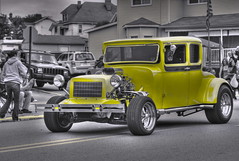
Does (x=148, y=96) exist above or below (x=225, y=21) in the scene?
below

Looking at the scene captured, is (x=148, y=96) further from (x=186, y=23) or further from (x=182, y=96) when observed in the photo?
(x=186, y=23)

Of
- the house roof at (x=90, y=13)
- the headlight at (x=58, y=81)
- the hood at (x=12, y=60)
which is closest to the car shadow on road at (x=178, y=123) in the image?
the headlight at (x=58, y=81)

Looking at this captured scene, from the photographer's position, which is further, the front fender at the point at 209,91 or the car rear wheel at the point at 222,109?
the car rear wheel at the point at 222,109

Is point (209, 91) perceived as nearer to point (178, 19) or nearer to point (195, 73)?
point (195, 73)

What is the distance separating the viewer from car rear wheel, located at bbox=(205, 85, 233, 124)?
12.9 meters

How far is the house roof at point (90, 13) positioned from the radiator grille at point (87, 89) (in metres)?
86.1

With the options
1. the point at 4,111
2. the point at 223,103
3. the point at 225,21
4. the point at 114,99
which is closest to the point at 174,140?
the point at 114,99

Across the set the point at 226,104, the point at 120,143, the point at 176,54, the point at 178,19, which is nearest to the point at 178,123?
the point at 226,104

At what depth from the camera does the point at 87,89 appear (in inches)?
447

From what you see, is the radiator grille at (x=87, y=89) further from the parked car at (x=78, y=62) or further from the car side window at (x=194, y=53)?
the parked car at (x=78, y=62)

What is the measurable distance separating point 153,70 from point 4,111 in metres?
4.73

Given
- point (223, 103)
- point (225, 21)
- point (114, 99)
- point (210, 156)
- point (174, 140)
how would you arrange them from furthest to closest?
point (225, 21) < point (223, 103) < point (114, 99) < point (174, 140) < point (210, 156)

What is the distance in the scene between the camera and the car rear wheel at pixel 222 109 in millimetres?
12938

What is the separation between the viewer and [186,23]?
41.5 m
